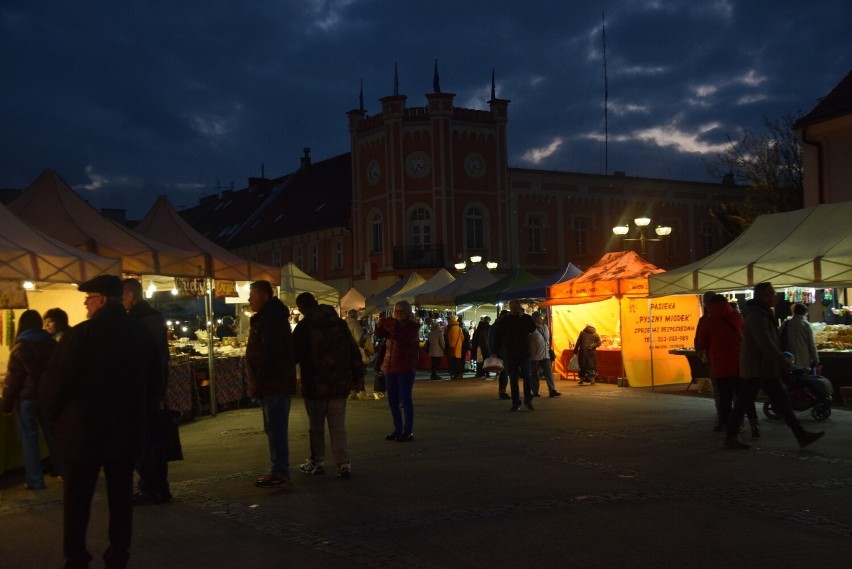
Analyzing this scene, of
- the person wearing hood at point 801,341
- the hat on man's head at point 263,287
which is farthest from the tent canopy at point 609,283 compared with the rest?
the hat on man's head at point 263,287

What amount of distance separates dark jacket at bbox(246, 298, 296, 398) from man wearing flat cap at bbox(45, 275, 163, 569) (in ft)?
9.88

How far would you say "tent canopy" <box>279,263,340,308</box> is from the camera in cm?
2483

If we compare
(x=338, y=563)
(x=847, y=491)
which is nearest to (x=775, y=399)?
(x=847, y=491)

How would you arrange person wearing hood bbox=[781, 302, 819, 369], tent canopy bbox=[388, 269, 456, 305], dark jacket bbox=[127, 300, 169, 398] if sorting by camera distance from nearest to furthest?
dark jacket bbox=[127, 300, 169, 398]
person wearing hood bbox=[781, 302, 819, 369]
tent canopy bbox=[388, 269, 456, 305]

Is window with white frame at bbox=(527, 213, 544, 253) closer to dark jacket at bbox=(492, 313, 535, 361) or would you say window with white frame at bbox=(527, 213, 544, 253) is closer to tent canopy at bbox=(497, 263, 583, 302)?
tent canopy at bbox=(497, 263, 583, 302)

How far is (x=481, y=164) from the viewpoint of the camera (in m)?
47.9

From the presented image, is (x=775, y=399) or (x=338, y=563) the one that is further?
(x=775, y=399)

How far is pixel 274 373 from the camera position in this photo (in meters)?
8.91

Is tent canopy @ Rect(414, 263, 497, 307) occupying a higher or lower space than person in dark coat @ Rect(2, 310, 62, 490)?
higher

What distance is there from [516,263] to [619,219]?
265 inches

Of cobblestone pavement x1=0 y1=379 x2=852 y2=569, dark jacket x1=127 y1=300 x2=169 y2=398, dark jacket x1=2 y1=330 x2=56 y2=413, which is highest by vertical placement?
dark jacket x1=127 y1=300 x2=169 y2=398

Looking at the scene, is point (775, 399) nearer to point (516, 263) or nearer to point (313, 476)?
point (313, 476)

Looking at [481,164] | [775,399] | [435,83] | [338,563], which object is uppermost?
[435,83]

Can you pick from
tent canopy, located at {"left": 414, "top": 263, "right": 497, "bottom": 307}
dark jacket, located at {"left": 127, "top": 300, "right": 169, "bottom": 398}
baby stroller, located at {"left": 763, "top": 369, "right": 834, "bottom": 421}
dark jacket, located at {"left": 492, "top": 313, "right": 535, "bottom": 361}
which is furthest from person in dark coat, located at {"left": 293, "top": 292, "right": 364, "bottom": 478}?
tent canopy, located at {"left": 414, "top": 263, "right": 497, "bottom": 307}
